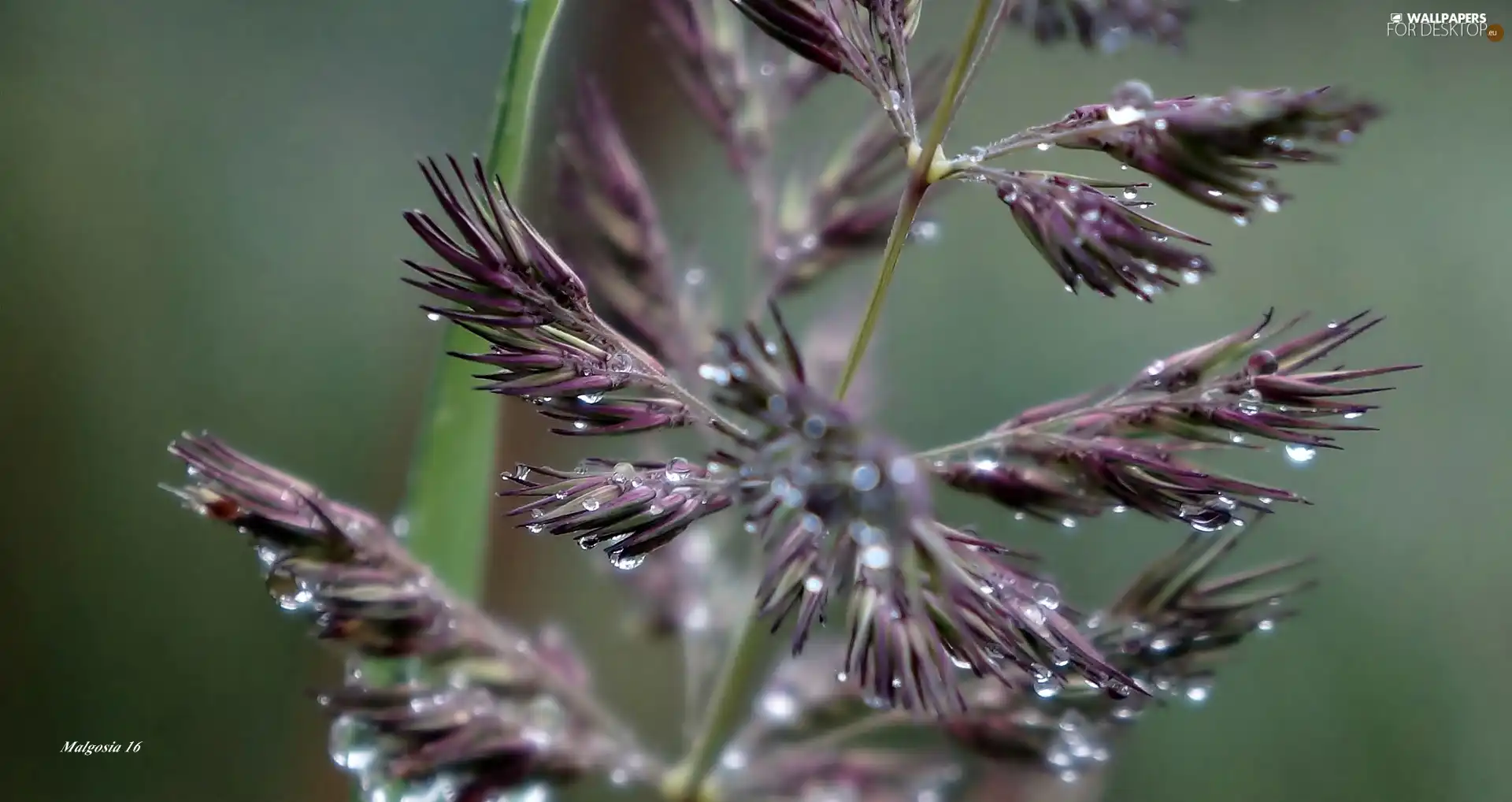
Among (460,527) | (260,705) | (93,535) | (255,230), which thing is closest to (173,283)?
(255,230)

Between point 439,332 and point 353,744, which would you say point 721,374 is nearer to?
point 353,744

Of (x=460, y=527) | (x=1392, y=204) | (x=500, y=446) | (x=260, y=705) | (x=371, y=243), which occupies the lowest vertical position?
(x=260, y=705)

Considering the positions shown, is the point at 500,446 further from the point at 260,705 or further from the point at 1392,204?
the point at 1392,204

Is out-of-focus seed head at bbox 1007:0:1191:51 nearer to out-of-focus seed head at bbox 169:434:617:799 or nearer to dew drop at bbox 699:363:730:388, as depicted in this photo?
dew drop at bbox 699:363:730:388

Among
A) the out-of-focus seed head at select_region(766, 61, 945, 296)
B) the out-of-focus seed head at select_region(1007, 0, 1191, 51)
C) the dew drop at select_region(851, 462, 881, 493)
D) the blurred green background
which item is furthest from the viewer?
the blurred green background

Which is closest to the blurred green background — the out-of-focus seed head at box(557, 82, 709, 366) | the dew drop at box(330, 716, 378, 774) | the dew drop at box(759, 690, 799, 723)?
the out-of-focus seed head at box(557, 82, 709, 366)

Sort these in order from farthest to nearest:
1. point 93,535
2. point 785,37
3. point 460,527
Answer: point 93,535 → point 460,527 → point 785,37
